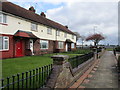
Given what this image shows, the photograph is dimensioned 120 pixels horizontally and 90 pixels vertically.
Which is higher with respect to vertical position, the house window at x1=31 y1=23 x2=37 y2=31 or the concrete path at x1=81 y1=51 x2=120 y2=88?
the house window at x1=31 y1=23 x2=37 y2=31

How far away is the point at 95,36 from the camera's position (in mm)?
46781

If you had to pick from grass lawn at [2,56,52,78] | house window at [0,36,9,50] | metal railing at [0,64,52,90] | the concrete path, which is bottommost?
the concrete path

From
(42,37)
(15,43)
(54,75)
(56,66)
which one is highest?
(42,37)

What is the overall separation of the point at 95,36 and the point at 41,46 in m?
33.1

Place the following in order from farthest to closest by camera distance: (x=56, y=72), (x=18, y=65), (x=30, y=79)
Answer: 1. (x=18, y=65)
2. (x=56, y=72)
3. (x=30, y=79)

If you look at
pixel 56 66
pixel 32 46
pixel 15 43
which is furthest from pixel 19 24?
pixel 56 66

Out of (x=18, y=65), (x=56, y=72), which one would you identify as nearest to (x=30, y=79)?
(x=56, y=72)

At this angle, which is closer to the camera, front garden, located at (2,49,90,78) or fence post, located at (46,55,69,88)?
fence post, located at (46,55,69,88)

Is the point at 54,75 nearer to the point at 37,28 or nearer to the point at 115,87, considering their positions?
the point at 115,87

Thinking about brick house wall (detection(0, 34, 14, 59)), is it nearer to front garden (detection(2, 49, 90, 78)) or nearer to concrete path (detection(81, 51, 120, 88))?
front garden (detection(2, 49, 90, 78))

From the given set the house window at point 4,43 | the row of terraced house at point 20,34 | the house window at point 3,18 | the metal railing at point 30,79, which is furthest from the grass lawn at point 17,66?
the house window at point 3,18

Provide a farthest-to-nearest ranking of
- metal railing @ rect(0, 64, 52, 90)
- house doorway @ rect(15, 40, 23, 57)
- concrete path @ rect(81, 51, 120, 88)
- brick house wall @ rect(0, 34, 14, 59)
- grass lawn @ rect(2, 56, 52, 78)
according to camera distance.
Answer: house doorway @ rect(15, 40, 23, 57), brick house wall @ rect(0, 34, 14, 59), grass lawn @ rect(2, 56, 52, 78), concrete path @ rect(81, 51, 120, 88), metal railing @ rect(0, 64, 52, 90)

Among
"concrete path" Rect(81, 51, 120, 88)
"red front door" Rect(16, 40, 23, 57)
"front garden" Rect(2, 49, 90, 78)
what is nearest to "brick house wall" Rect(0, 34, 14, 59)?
"red front door" Rect(16, 40, 23, 57)

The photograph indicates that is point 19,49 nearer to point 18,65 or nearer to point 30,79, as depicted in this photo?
point 18,65
